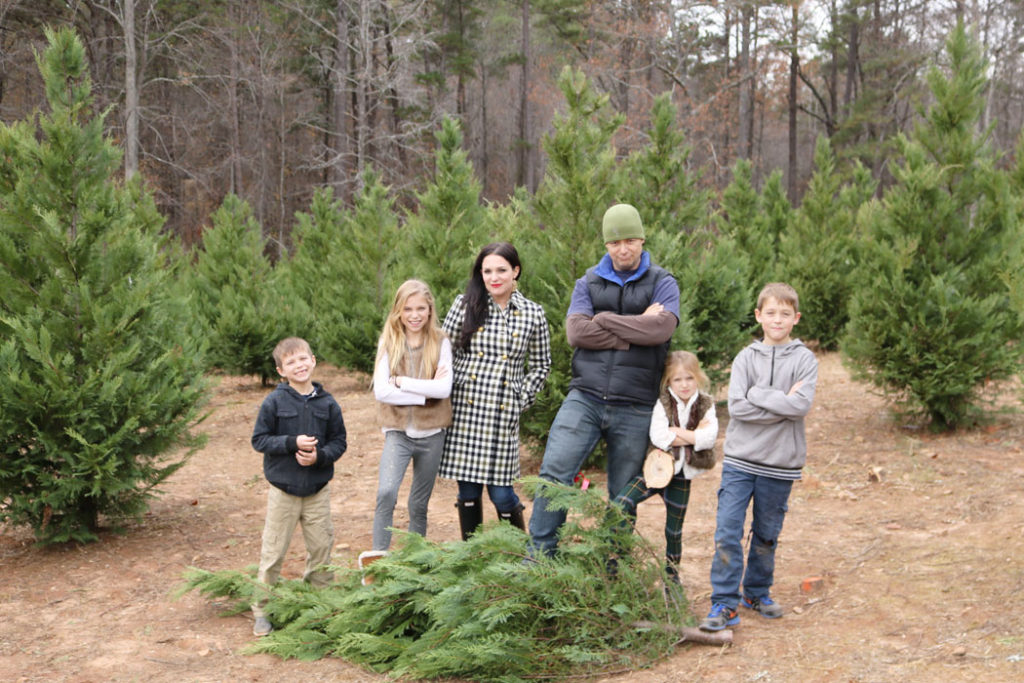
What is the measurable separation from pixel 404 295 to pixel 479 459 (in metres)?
1.01

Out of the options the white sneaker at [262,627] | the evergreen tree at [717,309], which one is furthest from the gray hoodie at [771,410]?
the evergreen tree at [717,309]

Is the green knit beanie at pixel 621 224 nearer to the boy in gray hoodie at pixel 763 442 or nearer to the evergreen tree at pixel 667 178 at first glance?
the boy in gray hoodie at pixel 763 442

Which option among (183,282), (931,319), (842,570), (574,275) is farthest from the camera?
(183,282)

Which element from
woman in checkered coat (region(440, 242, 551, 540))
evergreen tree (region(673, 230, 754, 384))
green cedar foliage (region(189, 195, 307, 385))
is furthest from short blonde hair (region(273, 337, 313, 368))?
green cedar foliage (region(189, 195, 307, 385))

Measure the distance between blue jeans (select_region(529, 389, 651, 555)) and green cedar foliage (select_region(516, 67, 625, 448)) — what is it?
106 inches

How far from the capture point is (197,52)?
89.4ft

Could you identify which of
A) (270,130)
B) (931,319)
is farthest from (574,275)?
(270,130)

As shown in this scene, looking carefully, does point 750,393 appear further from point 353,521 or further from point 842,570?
point 353,521

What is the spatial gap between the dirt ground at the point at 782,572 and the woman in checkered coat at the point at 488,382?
116cm

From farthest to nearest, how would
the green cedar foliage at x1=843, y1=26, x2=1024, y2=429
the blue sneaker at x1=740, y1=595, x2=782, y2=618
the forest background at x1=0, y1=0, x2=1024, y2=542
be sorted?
the green cedar foliage at x1=843, y1=26, x2=1024, y2=429, the forest background at x1=0, y1=0, x2=1024, y2=542, the blue sneaker at x1=740, y1=595, x2=782, y2=618

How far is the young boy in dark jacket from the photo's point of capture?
4566mm

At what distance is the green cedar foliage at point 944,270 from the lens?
8.04m

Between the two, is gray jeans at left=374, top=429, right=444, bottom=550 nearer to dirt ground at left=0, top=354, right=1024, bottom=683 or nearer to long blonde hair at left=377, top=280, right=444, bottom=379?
long blonde hair at left=377, top=280, right=444, bottom=379

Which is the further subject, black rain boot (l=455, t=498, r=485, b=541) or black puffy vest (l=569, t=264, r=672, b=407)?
black rain boot (l=455, t=498, r=485, b=541)
